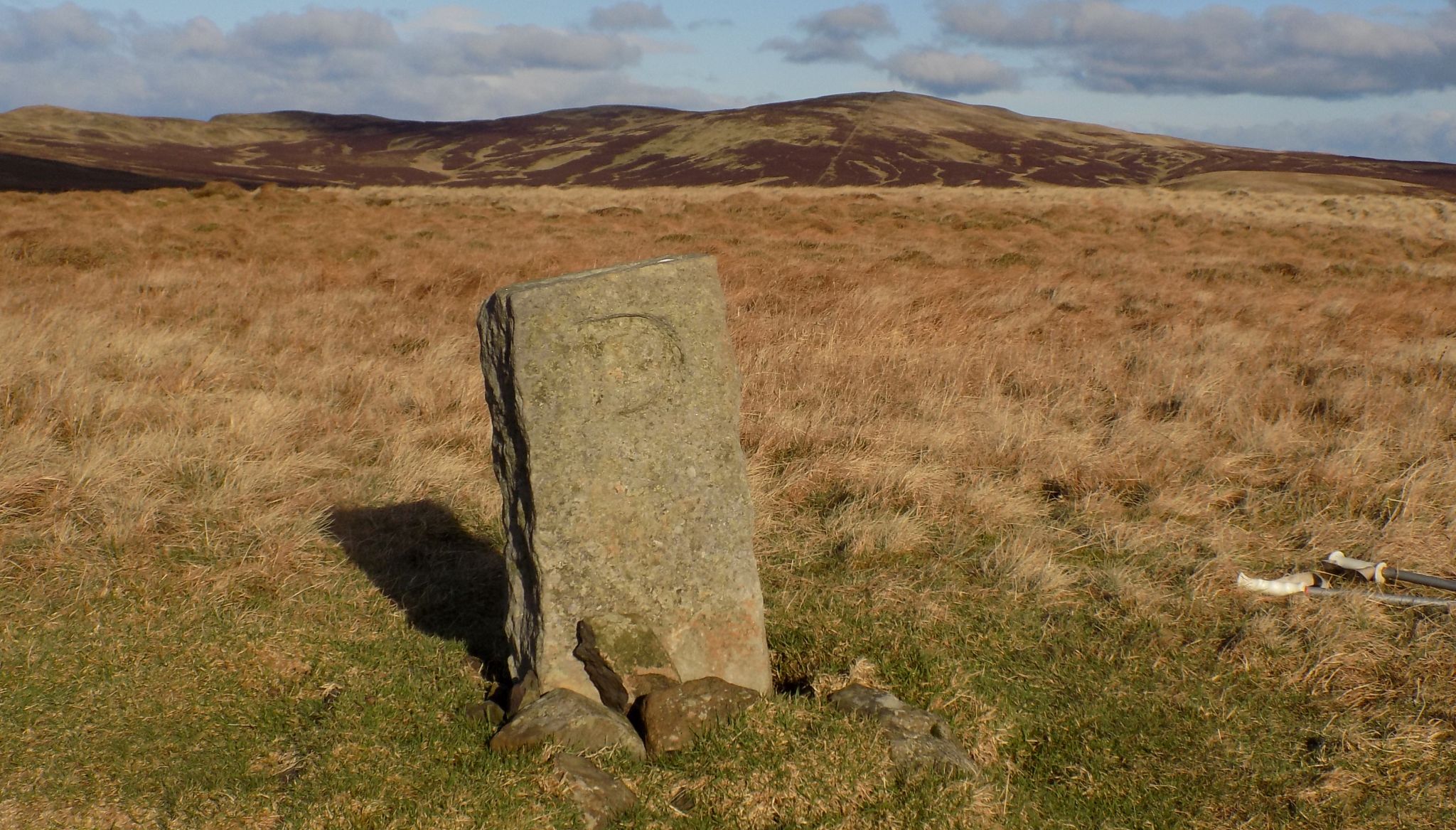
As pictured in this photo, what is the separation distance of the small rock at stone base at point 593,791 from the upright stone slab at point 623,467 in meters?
0.43

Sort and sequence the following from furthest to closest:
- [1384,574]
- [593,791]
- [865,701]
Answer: [1384,574]
[865,701]
[593,791]

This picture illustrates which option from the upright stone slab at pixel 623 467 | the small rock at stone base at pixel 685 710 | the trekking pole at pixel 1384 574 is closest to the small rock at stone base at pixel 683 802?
the small rock at stone base at pixel 685 710

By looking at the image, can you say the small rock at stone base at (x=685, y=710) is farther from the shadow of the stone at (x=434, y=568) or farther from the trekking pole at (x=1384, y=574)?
the trekking pole at (x=1384, y=574)

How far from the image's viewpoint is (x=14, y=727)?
10.3 ft

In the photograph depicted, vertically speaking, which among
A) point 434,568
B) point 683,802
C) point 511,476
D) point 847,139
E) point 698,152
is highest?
point 847,139

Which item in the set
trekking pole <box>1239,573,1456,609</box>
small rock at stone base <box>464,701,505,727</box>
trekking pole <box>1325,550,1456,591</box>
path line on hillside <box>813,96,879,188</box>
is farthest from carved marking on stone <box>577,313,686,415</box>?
path line on hillside <box>813,96,879,188</box>

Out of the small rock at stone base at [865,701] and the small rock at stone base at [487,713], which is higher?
the small rock at stone base at [865,701]

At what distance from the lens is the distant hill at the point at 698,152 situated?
189 feet

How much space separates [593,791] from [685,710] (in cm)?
49

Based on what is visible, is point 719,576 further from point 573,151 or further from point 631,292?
point 573,151

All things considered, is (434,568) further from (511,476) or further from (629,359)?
(629,359)

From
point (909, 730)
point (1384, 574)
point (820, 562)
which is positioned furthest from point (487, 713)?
point (1384, 574)

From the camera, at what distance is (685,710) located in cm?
334

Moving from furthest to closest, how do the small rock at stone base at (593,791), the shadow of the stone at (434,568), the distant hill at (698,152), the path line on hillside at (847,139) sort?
1. the path line on hillside at (847,139)
2. the distant hill at (698,152)
3. the shadow of the stone at (434,568)
4. the small rock at stone base at (593,791)
